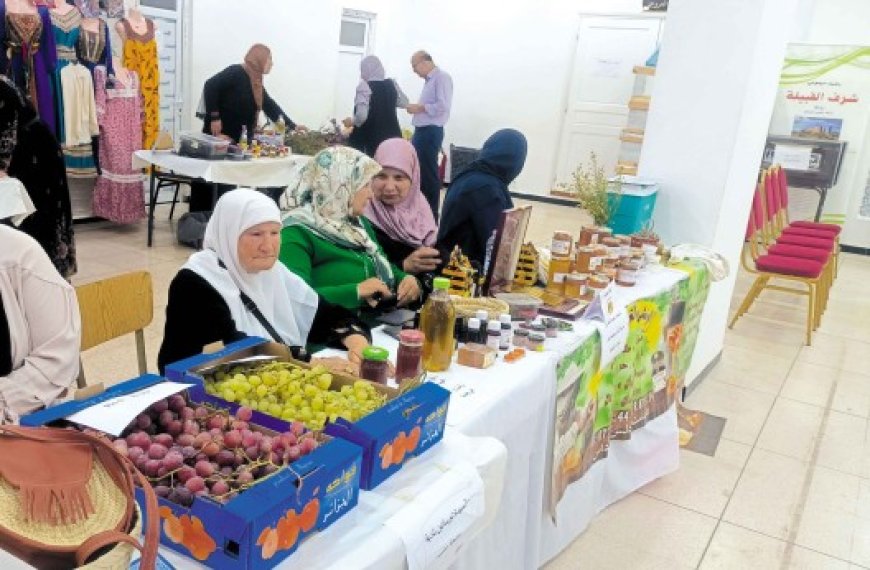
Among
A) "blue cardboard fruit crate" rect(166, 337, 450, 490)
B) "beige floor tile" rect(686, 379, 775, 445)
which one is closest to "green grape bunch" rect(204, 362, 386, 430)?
"blue cardboard fruit crate" rect(166, 337, 450, 490)

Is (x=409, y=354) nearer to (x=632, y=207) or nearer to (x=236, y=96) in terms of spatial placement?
(x=632, y=207)

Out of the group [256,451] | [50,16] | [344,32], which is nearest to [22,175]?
[50,16]

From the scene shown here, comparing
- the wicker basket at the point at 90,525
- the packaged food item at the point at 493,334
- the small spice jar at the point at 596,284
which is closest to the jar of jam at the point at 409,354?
the packaged food item at the point at 493,334

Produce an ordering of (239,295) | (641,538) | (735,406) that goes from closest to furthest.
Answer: (239,295), (641,538), (735,406)

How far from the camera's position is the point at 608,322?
2.28 meters

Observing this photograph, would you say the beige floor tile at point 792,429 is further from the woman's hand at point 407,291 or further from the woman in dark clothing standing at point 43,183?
the woman in dark clothing standing at point 43,183

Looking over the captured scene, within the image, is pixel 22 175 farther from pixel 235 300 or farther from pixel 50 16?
pixel 235 300

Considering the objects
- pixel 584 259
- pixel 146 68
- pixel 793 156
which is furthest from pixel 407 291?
pixel 793 156

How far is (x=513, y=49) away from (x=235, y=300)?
27.6ft

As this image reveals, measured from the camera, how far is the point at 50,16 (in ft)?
16.7

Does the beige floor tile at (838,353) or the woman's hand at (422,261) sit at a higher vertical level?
the woman's hand at (422,261)

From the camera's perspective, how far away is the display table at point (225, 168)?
5000 mm

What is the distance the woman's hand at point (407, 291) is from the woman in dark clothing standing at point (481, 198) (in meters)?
0.52

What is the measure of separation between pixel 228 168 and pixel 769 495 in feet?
12.6
